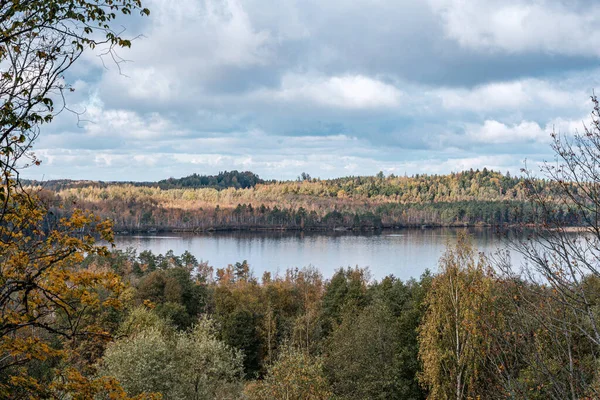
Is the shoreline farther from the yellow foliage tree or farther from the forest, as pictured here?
the yellow foliage tree

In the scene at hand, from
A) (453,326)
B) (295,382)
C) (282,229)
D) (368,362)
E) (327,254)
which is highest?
(453,326)

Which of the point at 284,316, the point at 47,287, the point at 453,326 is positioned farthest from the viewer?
the point at 284,316

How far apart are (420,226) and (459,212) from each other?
1371 centimetres

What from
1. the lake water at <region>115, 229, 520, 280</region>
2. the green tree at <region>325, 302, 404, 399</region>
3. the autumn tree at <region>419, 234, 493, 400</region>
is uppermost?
the autumn tree at <region>419, 234, 493, 400</region>

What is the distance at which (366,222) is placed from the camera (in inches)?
6166

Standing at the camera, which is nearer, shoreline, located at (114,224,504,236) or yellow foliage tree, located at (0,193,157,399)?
yellow foliage tree, located at (0,193,157,399)

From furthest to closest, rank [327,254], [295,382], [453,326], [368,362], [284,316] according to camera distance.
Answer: [327,254], [284,316], [368,362], [453,326], [295,382]

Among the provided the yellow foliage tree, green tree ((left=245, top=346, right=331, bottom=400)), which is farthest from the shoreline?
the yellow foliage tree

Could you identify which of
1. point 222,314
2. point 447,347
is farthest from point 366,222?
point 447,347

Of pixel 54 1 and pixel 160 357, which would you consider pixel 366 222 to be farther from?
pixel 54 1

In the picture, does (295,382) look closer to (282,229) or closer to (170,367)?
(170,367)

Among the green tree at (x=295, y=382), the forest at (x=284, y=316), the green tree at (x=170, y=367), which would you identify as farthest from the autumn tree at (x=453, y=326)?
the green tree at (x=170, y=367)

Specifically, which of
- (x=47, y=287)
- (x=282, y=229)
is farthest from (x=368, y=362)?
(x=282, y=229)

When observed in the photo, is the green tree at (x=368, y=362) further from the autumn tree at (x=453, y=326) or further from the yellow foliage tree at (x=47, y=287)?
the yellow foliage tree at (x=47, y=287)
